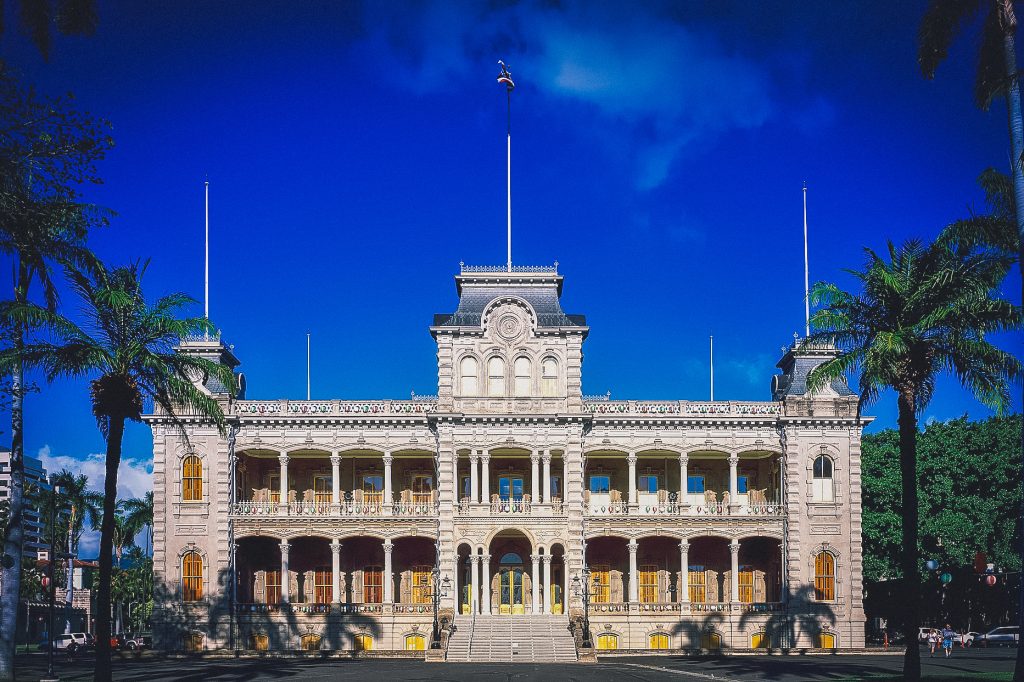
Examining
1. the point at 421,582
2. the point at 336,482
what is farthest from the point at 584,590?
the point at 336,482

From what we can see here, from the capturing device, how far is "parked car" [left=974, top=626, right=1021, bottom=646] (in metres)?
59.9

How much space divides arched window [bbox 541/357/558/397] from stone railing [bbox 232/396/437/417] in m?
5.50

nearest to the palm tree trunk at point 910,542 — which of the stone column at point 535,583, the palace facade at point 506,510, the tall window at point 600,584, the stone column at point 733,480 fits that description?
the palace facade at point 506,510

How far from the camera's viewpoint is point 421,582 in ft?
193

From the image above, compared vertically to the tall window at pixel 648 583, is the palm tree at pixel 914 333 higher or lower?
higher

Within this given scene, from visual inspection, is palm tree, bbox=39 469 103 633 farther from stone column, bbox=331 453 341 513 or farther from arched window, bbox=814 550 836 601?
arched window, bbox=814 550 836 601

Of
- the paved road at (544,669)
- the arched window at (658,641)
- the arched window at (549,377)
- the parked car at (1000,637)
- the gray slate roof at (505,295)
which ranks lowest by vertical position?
the parked car at (1000,637)

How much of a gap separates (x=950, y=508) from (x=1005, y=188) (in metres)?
30.2

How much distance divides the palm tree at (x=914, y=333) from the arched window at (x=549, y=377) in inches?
818

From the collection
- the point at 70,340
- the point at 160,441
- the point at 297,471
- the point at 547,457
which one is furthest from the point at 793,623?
the point at 70,340

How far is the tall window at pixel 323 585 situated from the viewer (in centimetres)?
5869

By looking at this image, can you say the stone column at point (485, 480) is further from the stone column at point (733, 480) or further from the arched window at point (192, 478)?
the arched window at point (192, 478)

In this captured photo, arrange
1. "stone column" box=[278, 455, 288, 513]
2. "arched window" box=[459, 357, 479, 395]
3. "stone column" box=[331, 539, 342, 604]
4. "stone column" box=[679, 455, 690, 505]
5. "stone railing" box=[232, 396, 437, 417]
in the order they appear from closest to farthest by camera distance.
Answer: "stone column" box=[331, 539, 342, 604] → "arched window" box=[459, 357, 479, 395] → "stone column" box=[278, 455, 288, 513] → "stone railing" box=[232, 396, 437, 417] → "stone column" box=[679, 455, 690, 505]

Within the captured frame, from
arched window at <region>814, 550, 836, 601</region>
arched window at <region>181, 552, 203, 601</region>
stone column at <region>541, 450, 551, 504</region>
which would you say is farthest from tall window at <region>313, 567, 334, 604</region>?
arched window at <region>814, 550, 836, 601</region>
